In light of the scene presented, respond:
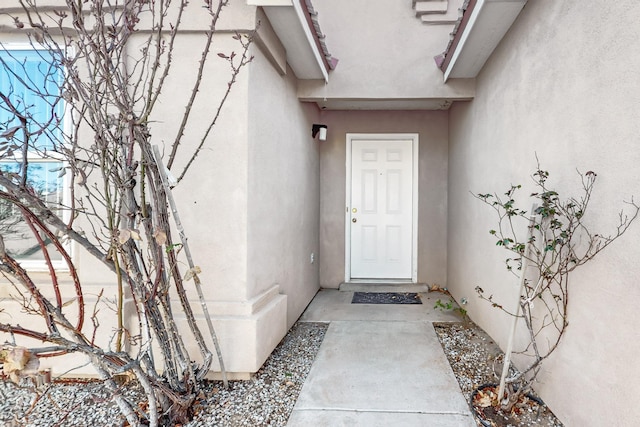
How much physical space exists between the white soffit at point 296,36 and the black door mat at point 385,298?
8.66 ft

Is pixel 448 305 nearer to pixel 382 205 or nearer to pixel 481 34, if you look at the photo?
pixel 382 205

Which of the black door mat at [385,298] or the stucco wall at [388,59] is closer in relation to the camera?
the stucco wall at [388,59]

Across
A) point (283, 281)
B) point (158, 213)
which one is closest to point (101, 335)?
point (158, 213)

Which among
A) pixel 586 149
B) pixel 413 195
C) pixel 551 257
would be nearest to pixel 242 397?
pixel 551 257

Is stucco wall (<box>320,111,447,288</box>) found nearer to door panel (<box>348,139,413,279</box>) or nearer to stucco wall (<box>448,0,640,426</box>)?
door panel (<box>348,139,413,279</box>)

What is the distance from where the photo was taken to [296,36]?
2936mm

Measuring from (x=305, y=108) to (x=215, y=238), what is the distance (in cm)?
227

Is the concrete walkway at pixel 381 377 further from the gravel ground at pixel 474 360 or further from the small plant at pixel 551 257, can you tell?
the small plant at pixel 551 257

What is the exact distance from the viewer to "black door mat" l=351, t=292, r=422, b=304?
14.6 feet

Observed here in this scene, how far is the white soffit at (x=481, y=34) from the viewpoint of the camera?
2.53m

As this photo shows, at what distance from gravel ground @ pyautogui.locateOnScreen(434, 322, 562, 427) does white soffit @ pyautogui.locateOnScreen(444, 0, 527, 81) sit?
98.4 inches

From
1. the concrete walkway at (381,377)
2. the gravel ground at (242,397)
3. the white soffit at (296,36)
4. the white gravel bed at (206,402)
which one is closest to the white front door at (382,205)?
the concrete walkway at (381,377)

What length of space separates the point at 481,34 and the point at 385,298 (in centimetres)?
305

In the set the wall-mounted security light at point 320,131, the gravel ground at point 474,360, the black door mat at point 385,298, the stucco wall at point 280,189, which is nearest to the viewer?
the gravel ground at point 474,360
